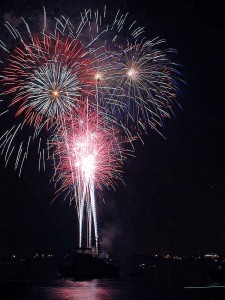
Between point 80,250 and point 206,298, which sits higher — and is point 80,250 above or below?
above

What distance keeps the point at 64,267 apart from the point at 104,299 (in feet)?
156

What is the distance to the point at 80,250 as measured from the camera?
103 metres

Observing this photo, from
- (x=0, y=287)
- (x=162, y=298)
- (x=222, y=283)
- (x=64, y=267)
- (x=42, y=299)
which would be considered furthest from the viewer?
(x=64, y=267)

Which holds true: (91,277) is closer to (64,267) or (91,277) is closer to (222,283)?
(64,267)

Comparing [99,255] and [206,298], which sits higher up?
[99,255]

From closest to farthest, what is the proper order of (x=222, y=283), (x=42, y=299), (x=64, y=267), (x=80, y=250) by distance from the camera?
1. (x=42, y=299)
2. (x=222, y=283)
3. (x=80, y=250)
4. (x=64, y=267)

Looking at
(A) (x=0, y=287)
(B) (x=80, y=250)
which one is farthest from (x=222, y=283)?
(A) (x=0, y=287)

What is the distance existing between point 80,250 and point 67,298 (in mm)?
34317

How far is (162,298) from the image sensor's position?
232 feet

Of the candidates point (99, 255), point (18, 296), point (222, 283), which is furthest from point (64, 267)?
point (18, 296)

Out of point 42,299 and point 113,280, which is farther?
point 113,280

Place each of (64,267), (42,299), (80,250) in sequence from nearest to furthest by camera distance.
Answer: (42,299) → (80,250) → (64,267)

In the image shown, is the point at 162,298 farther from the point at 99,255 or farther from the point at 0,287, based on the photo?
the point at 99,255

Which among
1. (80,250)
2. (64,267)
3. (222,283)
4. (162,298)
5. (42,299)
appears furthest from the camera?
(64,267)
